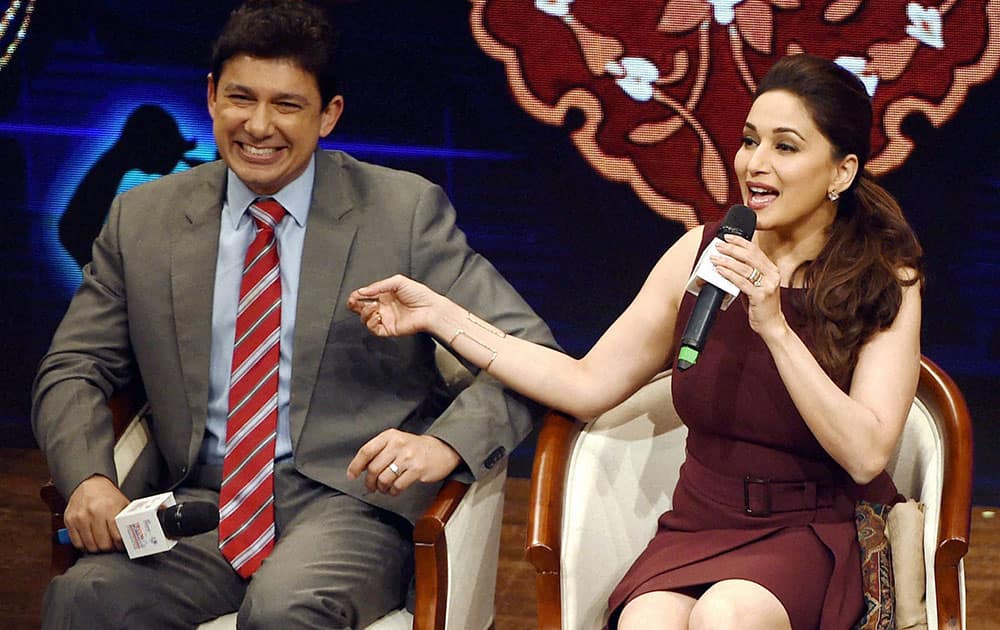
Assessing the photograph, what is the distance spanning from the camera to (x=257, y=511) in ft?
9.00

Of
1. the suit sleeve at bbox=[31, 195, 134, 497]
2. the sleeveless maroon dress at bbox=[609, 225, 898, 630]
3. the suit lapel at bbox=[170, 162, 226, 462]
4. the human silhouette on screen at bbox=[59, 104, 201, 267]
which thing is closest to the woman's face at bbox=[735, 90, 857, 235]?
the sleeveless maroon dress at bbox=[609, 225, 898, 630]

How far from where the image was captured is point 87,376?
2807mm

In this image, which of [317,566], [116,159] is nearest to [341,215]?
[317,566]

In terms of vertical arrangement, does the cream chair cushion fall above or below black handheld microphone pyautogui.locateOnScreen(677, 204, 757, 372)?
below

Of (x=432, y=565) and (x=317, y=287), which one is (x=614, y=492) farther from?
(x=317, y=287)

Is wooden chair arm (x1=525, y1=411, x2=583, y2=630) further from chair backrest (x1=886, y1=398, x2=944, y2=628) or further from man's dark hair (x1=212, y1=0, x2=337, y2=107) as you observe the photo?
man's dark hair (x1=212, y1=0, x2=337, y2=107)

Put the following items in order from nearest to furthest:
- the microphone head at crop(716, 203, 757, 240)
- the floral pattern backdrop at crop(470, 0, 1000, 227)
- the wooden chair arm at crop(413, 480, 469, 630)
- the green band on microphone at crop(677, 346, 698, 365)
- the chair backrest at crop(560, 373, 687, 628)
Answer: the green band on microphone at crop(677, 346, 698, 365)
the microphone head at crop(716, 203, 757, 240)
the wooden chair arm at crop(413, 480, 469, 630)
the chair backrest at crop(560, 373, 687, 628)
the floral pattern backdrop at crop(470, 0, 1000, 227)

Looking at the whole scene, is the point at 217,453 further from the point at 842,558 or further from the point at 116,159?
the point at 116,159

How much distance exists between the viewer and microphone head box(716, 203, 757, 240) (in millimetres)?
2309

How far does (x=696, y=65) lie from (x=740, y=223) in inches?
78.7

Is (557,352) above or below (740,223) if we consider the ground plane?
below

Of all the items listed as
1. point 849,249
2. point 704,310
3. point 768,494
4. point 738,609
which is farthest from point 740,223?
point 738,609

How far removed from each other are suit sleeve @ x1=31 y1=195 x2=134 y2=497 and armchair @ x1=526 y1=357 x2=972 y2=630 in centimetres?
86

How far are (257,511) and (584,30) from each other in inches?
81.7
